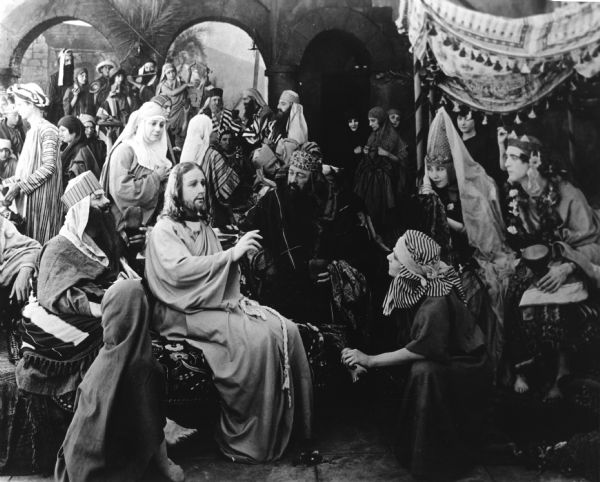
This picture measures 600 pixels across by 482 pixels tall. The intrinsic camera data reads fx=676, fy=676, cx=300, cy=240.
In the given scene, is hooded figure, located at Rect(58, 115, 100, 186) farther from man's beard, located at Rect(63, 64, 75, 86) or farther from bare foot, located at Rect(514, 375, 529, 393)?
bare foot, located at Rect(514, 375, 529, 393)

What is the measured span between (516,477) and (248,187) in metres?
2.52

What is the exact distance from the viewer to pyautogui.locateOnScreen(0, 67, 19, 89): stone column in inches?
172

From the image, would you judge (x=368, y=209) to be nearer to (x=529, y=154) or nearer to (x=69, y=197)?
(x=529, y=154)

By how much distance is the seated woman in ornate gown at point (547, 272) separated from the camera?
4.53 meters

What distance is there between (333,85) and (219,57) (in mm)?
772

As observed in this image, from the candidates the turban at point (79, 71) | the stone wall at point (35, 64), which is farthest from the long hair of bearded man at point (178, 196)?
the stone wall at point (35, 64)

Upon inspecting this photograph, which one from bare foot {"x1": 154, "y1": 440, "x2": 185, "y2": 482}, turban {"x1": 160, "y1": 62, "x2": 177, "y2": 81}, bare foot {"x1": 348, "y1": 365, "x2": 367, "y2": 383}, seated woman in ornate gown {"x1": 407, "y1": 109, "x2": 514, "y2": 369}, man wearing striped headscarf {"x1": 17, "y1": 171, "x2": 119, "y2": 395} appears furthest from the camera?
seated woman in ornate gown {"x1": 407, "y1": 109, "x2": 514, "y2": 369}

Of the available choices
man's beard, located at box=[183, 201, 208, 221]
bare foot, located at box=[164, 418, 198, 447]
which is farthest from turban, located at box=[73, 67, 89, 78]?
bare foot, located at box=[164, 418, 198, 447]

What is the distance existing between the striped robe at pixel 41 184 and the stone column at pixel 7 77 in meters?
0.31

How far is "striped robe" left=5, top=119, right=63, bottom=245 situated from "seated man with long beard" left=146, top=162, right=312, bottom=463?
69 centimetres

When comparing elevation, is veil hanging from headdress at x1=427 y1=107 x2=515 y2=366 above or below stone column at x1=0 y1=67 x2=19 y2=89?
below

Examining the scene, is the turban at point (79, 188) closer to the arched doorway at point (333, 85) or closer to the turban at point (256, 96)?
the turban at point (256, 96)

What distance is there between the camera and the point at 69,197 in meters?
4.33

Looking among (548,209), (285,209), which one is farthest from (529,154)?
(285,209)
